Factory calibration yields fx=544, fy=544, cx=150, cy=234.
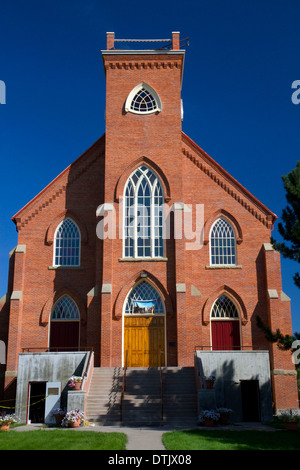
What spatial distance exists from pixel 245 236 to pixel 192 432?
1257cm

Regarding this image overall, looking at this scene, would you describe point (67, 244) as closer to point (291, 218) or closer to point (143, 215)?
point (143, 215)

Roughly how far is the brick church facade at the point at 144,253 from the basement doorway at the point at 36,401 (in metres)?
1.93

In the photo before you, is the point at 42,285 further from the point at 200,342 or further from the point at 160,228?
the point at 200,342

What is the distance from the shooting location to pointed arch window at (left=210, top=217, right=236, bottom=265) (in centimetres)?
2692

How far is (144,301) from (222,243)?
496 centimetres

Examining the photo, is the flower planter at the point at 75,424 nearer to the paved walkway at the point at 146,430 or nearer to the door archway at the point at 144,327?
the paved walkway at the point at 146,430

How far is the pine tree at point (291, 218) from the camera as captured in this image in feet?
61.7

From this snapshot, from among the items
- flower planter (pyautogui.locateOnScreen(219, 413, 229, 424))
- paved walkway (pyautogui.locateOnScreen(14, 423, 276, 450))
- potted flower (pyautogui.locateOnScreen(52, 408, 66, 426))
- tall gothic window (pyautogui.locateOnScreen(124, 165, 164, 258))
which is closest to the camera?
paved walkway (pyautogui.locateOnScreen(14, 423, 276, 450))

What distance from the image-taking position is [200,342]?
25.0 metres

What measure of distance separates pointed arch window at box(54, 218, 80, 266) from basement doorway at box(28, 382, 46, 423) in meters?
6.35

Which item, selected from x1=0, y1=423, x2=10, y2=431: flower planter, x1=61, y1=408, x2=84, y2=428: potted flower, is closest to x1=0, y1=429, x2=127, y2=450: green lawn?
x1=0, y1=423, x2=10, y2=431: flower planter

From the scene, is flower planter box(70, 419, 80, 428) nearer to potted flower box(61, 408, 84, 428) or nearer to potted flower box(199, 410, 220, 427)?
potted flower box(61, 408, 84, 428)
